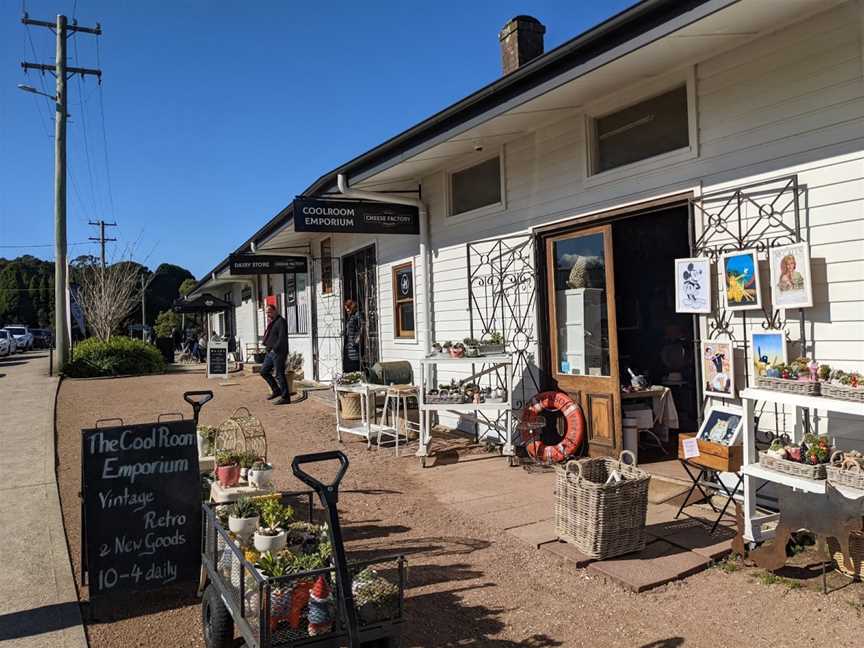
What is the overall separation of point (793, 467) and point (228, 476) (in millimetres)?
3510

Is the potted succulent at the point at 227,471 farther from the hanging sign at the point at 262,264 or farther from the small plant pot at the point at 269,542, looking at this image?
the hanging sign at the point at 262,264

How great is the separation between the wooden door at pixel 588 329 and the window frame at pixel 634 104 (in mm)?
521

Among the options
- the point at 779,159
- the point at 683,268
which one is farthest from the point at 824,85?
the point at 683,268

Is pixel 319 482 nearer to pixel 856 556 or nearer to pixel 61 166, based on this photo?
pixel 856 556

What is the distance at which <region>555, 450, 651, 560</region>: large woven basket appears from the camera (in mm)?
4000

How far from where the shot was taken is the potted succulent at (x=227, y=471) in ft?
14.5

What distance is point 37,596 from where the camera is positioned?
3840mm

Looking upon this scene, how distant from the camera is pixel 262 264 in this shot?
48.6 feet

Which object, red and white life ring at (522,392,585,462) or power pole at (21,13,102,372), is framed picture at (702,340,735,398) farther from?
power pole at (21,13,102,372)

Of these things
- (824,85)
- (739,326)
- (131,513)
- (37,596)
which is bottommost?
(37,596)

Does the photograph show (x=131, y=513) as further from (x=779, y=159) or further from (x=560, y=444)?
(x=779, y=159)

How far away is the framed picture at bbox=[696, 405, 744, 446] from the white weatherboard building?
0.37m

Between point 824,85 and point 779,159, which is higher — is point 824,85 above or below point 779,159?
above

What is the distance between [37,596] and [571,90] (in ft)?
17.9
